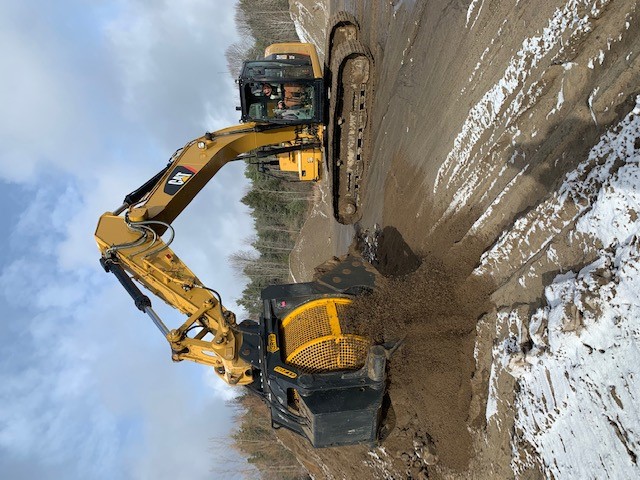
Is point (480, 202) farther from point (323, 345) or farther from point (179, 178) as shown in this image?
point (179, 178)

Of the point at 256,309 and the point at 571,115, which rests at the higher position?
the point at 256,309

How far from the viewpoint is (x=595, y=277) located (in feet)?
11.4

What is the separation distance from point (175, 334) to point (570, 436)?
3949mm

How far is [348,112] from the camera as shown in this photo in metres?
9.03

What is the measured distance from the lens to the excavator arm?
5656 millimetres

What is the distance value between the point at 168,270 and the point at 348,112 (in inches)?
183

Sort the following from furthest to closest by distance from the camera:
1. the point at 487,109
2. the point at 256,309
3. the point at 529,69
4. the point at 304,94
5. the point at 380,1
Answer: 1. the point at 256,309
2. the point at 304,94
3. the point at 380,1
4. the point at 487,109
5. the point at 529,69

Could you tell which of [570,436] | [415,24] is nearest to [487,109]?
[415,24]

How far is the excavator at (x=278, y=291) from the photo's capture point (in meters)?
4.82

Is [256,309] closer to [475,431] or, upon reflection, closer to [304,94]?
[304,94]

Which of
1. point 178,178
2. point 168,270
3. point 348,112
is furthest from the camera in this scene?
point 348,112

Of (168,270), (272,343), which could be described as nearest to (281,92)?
(168,270)

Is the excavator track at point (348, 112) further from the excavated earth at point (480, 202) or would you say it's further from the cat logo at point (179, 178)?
the cat logo at point (179, 178)

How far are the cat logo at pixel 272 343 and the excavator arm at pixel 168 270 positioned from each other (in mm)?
684
